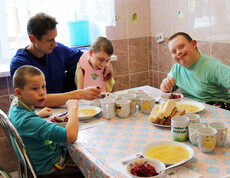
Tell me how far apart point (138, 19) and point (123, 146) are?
2.19 m

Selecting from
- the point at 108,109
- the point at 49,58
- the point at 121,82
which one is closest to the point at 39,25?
the point at 49,58

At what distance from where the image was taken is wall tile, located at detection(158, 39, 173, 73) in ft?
10.2

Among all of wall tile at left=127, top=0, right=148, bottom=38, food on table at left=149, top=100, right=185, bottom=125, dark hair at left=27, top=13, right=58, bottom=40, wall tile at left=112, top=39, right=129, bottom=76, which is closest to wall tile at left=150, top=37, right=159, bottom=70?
wall tile at left=127, top=0, right=148, bottom=38

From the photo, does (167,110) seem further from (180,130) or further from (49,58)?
(49,58)

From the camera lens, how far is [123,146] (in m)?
1.31

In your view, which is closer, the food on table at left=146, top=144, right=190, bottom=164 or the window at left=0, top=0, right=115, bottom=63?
the food on table at left=146, top=144, right=190, bottom=164

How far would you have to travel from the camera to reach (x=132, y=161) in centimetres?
110

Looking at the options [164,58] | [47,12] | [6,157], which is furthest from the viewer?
[164,58]

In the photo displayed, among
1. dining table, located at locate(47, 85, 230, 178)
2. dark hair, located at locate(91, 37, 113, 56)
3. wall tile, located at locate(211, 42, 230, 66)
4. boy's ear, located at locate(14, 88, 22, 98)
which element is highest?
dark hair, located at locate(91, 37, 113, 56)

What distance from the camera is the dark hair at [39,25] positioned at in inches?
80.2

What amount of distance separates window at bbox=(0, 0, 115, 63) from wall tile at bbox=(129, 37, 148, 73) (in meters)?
0.40

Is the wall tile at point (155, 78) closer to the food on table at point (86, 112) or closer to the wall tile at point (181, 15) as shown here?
the wall tile at point (181, 15)

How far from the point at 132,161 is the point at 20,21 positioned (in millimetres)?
2204

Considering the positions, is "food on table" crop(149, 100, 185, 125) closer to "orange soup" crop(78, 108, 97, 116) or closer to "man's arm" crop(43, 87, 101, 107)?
"orange soup" crop(78, 108, 97, 116)
